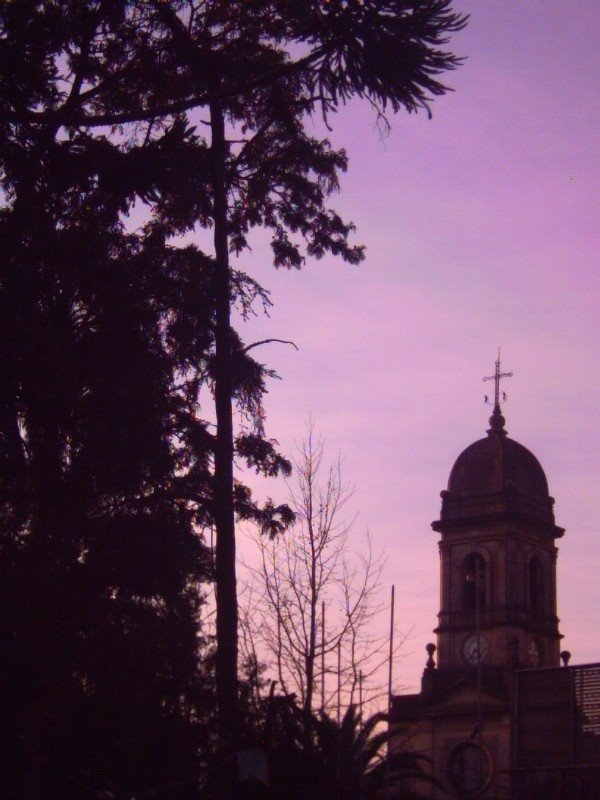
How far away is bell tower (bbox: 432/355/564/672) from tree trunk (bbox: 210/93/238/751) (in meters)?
49.1

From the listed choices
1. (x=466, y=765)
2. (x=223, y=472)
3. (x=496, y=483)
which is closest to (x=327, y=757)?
(x=223, y=472)

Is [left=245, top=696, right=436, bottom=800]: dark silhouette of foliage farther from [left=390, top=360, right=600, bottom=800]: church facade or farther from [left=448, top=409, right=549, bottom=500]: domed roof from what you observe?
[left=448, top=409, right=549, bottom=500]: domed roof

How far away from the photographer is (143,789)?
20.2 metres

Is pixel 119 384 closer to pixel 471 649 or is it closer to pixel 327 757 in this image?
pixel 327 757

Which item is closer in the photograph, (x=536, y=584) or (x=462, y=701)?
(x=462, y=701)

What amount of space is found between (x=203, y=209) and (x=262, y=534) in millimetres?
5078

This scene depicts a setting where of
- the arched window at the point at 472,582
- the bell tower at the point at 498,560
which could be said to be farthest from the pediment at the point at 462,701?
the arched window at the point at 472,582

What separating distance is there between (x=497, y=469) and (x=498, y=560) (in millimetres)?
4485

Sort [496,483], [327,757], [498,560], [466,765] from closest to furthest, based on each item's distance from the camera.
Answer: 1. [327,757]
2. [466,765]
3. [498,560]
4. [496,483]

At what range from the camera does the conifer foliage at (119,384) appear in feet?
64.3

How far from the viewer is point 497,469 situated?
2808 inches

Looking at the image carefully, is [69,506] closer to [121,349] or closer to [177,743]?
[121,349]

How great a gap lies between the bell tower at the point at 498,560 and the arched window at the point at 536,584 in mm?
48

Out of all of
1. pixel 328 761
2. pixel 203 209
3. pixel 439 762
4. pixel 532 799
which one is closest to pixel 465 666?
pixel 439 762
